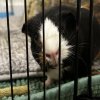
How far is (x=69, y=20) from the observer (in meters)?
1.02

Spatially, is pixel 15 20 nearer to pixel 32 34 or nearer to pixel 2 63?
pixel 2 63

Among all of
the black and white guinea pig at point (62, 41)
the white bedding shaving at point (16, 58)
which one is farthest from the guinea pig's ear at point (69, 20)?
the white bedding shaving at point (16, 58)

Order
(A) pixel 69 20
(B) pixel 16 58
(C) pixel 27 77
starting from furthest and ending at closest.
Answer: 1. (B) pixel 16 58
2. (A) pixel 69 20
3. (C) pixel 27 77

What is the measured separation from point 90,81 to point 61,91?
0.34 ft

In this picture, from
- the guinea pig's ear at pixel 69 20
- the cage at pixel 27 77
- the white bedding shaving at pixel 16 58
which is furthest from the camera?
the white bedding shaving at pixel 16 58

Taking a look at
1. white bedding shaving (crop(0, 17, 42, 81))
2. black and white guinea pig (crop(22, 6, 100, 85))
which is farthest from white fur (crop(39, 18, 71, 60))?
white bedding shaving (crop(0, 17, 42, 81))

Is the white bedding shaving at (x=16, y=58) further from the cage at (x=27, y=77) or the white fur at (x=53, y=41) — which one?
the white fur at (x=53, y=41)

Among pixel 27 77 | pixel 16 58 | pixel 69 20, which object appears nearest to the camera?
pixel 27 77

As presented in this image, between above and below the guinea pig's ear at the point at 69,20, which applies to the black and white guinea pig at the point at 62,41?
below

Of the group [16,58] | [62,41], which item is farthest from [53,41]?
[16,58]

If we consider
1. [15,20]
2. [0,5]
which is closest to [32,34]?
[15,20]

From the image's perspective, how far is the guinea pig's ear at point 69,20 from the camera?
102 centimetres

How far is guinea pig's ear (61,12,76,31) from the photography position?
1022mm

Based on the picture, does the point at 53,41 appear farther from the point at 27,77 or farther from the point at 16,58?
the point at 16,58
